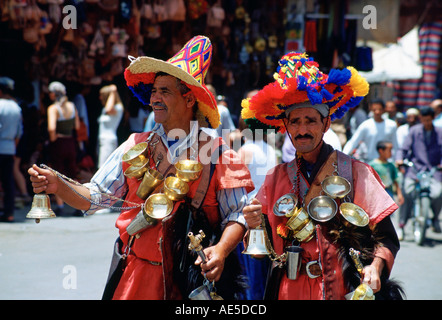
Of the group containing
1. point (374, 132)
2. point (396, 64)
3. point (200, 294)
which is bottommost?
point (396, 64)

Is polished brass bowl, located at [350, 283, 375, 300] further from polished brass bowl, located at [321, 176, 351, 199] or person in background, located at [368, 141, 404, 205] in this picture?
person in background, located at [368, 141, 404, 205]

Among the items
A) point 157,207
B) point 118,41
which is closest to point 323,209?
point 157,207

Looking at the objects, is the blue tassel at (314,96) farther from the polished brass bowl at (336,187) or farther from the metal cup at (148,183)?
the metal cup at (148,183)

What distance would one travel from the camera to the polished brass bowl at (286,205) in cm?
298

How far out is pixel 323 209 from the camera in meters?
2.94

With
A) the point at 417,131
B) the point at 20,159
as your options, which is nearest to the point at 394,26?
the point at 417,131

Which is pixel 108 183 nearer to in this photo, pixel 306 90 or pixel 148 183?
pixel 148 183

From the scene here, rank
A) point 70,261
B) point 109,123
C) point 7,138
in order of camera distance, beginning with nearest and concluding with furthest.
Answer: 1. point 70,261
2. point 7,138
3. point 109,123

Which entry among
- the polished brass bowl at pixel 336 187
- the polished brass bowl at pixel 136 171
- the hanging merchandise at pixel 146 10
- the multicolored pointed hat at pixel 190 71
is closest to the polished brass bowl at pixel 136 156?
the polished brass bowl at pixel 136 171

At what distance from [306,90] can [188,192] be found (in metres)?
0.80

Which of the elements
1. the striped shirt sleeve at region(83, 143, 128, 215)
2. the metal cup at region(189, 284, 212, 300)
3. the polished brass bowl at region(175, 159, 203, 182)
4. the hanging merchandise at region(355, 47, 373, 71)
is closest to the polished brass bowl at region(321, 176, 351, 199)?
the polished brass bowl at region(175, 159, 203, 182)

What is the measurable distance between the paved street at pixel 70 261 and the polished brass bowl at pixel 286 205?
9.92 ft

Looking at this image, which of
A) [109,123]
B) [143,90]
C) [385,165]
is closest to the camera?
[143,90]

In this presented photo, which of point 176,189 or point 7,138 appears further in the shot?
point 7,138
